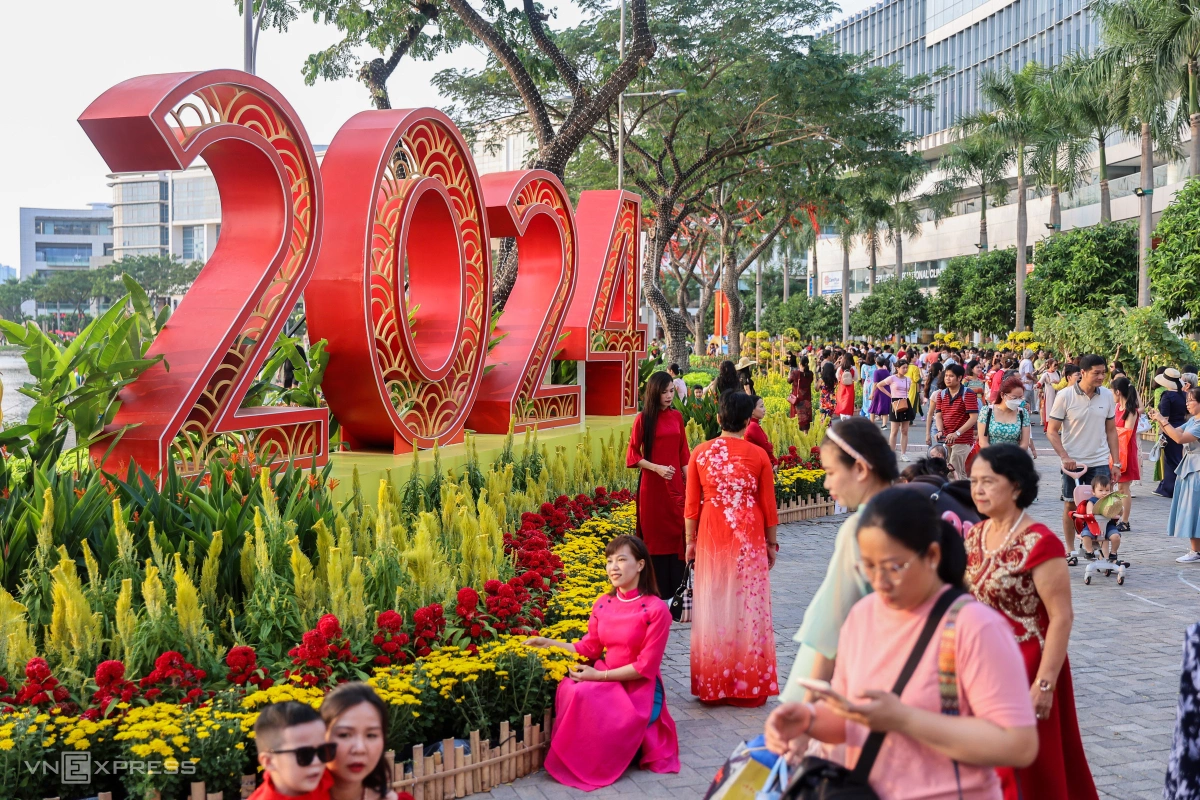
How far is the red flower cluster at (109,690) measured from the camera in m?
3.91

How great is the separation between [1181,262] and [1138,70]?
6.59m

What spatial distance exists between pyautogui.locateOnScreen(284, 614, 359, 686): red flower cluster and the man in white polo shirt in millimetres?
6266

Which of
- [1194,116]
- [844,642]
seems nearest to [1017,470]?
[844,642]

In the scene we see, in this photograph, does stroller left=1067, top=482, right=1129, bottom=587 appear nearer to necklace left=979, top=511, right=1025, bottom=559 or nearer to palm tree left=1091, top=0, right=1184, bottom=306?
necklace left=979, top=511, right=1025, bottom=559

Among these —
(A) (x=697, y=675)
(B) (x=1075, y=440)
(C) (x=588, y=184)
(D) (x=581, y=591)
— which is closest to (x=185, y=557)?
(D) (x=581, y=591)

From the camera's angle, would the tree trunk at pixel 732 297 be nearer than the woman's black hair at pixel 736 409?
No

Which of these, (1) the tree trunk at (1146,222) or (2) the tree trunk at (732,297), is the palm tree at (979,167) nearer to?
(1) the tree trunk at (1146,222)

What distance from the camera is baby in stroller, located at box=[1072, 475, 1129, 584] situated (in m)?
8.52

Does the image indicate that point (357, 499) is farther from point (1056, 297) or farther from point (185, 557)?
point (1056, 297)

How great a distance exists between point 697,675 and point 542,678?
3.78 feet

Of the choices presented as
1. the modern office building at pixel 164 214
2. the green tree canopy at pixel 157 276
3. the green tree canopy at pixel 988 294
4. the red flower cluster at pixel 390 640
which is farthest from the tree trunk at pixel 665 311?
the modern office building at pixel 164 214

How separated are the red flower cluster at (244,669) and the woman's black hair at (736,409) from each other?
8.40 feet

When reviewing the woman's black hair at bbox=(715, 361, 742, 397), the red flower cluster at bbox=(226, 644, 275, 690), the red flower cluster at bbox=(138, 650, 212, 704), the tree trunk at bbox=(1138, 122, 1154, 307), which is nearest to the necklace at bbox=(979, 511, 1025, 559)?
the red flower cluster at bbox=(226, 644, 275, 690)

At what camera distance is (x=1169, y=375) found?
12.5 metres
